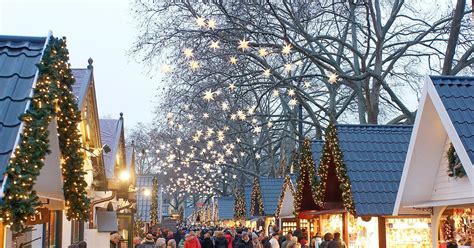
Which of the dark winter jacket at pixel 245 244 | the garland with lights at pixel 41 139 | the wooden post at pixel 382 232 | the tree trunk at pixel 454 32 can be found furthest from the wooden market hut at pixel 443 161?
the dark winter jacket at pixel 245 244

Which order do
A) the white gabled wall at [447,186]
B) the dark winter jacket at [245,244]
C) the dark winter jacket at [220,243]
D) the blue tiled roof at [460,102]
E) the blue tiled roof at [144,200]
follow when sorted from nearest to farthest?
the blue tiled roof at [460,102], the white gabled wall at [447,186], the dark winter jacket at [245,244], the dark winter jacket at [220,243], the blue tiled roof at [144,200]

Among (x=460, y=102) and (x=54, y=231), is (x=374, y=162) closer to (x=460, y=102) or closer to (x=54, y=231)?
(x=460, y=102)

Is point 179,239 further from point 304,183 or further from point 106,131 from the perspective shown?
point 304,183

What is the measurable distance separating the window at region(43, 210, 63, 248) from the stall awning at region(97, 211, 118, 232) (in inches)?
233

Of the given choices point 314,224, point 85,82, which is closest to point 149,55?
point 85,82

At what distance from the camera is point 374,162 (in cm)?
1648

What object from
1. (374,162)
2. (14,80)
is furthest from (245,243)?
(14,80)

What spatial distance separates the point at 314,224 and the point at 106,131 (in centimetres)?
785

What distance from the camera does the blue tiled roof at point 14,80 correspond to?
518 cm

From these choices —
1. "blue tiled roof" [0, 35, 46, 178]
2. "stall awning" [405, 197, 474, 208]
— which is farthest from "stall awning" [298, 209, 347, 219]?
"blue tiled roof" [0, 35, 46, 178]

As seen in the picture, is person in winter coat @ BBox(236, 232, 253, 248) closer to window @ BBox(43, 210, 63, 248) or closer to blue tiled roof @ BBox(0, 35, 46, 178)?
window @ BBox(43, 210, 63, 248)

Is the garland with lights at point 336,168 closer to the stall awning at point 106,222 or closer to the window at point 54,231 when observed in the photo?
the stall awning at point 106,222

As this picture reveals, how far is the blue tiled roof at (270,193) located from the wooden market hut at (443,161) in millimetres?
19253

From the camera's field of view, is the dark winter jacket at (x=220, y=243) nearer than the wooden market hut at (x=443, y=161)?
No
